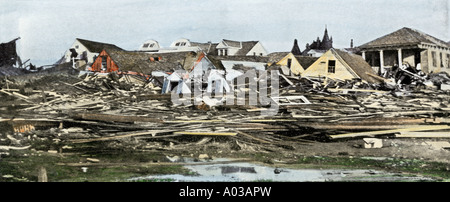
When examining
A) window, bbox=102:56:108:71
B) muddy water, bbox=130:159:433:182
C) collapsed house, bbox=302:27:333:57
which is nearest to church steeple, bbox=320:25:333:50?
collapsed house, bbox=302:27:333:57

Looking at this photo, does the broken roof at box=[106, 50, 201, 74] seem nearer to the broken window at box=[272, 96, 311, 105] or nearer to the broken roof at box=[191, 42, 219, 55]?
the broken roof at box=[191, 42, 219, 55]

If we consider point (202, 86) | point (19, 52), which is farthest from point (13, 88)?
point (202, 86)

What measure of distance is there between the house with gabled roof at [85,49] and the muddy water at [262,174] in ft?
6.28

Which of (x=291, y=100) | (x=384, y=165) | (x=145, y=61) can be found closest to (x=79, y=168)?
(x=145, y=61)

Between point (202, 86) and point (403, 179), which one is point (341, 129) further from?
point (202, 86)

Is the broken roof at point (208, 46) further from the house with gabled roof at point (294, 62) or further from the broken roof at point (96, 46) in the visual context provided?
the broken roof at point (96, 46)

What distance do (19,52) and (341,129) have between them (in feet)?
15.4

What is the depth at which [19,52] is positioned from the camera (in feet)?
19.7

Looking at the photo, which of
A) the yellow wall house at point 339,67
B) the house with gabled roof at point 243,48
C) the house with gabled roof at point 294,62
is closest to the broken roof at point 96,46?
the house with gabled roof at point 243,48

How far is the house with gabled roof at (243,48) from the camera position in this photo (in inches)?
226

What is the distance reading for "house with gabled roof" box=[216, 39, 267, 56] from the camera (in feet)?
18.9

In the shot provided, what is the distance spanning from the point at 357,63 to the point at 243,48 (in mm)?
1662

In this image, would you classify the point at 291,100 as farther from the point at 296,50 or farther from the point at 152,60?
the point at 152,60

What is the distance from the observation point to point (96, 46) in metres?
→ 5.93
